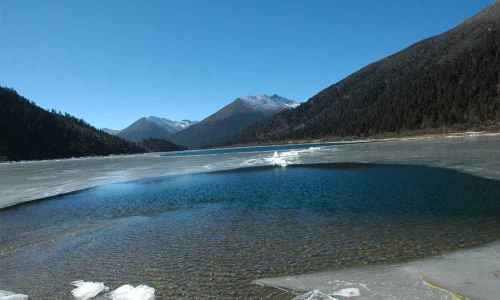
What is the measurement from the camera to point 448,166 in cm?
3538

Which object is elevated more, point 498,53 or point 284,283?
point 498,53

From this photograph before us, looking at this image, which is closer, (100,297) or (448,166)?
(100,297)

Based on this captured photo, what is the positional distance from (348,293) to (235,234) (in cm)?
845

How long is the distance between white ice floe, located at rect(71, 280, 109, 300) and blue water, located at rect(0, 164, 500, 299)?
0.40 meters

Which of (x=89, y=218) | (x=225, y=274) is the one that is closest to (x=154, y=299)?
(x=225, y=274)

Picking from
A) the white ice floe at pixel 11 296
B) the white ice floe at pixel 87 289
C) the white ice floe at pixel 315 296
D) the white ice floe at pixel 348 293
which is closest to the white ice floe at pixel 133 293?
the white ice floe at pixel 87 289

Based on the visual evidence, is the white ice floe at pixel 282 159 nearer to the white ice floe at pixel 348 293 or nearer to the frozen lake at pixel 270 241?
the frozen lake at pixel 270 241

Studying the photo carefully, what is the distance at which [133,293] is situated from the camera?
10688 mm

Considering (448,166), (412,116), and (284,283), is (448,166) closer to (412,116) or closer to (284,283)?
(284,283)

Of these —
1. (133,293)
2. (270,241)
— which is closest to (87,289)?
(133,293)

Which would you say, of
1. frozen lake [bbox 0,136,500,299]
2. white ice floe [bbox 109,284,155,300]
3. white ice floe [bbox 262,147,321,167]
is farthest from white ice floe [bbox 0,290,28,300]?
white ice floe [bbox 262,147,321,167]

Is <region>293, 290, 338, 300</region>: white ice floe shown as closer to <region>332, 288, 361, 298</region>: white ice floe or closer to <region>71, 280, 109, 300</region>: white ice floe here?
<region>332, 288, 361, 298</region>: white ice floe

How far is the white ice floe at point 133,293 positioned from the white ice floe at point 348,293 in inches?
217

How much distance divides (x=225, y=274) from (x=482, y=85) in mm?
177716
